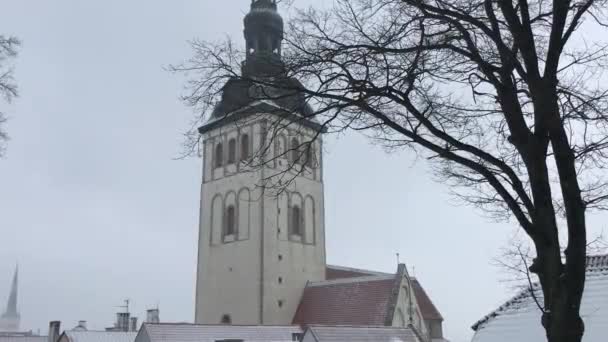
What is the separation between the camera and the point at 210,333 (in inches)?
888

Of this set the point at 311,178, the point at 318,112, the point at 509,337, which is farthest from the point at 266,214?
the point at 318,112

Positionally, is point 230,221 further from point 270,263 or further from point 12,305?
point 12,305

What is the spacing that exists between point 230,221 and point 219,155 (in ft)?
12.8

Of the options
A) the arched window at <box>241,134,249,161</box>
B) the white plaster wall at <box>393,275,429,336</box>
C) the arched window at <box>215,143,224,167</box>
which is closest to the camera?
the white plaster wall at <box>393,275,429,336</box>

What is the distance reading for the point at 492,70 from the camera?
5.96m

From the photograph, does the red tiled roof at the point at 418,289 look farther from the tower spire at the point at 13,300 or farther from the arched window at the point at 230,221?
the tower spire at the point at 13,300

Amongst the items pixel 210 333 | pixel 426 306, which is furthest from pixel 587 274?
pixel 426 306

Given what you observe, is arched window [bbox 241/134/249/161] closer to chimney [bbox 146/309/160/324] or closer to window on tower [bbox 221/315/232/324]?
window on tower [bbox 221/315/232/324]

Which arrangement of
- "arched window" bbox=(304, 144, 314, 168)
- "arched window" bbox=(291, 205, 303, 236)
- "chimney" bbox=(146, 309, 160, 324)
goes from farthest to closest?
"chimney" bbox=(146, 309, 160, 324)
"arched window" bbox=(291, 205, 303, 236)
"arched window" bbox=(304, 144, 314, 168)

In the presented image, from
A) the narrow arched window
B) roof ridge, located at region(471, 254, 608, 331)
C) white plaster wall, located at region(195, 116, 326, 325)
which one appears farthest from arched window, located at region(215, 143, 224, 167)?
roof ridge, located at region(471, 254, 608, 331)

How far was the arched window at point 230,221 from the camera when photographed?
32.9m

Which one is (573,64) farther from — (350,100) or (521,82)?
(350,100)

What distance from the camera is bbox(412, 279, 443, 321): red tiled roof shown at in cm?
3838

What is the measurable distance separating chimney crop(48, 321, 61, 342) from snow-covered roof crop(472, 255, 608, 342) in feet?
90.2
